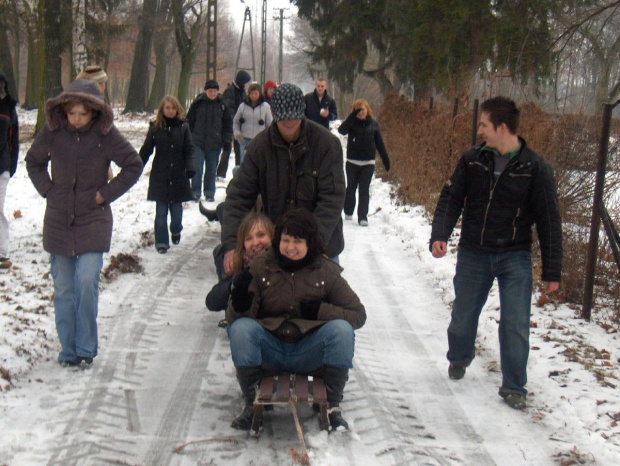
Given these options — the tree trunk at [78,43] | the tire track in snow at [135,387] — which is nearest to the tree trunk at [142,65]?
the tree trunk at [78,43]

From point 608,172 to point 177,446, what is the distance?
580 cm

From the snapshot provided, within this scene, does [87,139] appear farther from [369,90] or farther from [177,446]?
[369,90]

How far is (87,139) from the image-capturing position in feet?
17.7

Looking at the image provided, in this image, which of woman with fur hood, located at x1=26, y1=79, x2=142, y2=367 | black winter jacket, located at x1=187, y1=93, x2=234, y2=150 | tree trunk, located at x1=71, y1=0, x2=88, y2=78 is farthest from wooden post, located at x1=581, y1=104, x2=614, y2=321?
tree trunk, located at x1=71, y1=0, x2=88, y2=78

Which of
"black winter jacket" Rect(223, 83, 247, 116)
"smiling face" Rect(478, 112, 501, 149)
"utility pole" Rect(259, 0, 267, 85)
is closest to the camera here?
"smiling face" Rect(478, 112, 501, 149)

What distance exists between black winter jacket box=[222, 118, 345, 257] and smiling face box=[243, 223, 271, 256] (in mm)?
115

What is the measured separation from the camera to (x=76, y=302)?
17.9 feet

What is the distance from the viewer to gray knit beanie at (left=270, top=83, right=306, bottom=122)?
4.71 metres

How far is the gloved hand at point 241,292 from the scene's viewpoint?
4.39 metres

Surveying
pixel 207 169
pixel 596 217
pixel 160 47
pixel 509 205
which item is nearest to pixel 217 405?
pixel 509 205

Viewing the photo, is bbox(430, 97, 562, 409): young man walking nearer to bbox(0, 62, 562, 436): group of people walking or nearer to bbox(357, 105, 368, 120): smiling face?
bbox(0, 62, 562, 436): group of people walking

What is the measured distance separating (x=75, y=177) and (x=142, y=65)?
37.9m

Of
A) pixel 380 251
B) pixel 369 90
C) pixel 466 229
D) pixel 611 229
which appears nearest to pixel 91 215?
pixel 466 229

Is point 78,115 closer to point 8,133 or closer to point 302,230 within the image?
point 302,230
